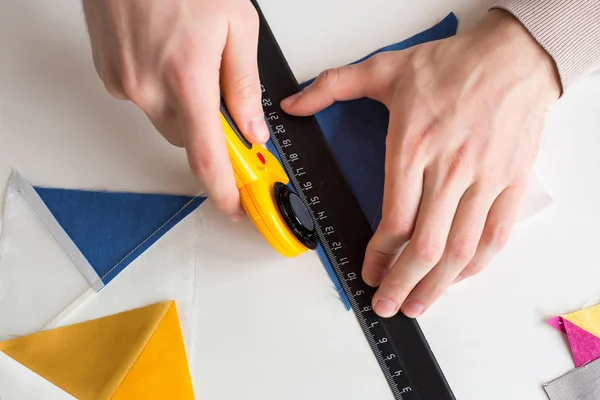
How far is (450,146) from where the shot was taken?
3.51 feet

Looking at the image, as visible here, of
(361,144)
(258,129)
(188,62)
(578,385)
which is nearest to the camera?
(188,62)

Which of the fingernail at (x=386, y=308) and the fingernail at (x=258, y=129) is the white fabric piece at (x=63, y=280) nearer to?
the fingernail at (x=258, y=129)

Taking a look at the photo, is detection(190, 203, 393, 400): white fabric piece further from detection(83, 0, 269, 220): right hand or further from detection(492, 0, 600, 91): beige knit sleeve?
detection(492, 0, 600, 91): beige knit sleeve

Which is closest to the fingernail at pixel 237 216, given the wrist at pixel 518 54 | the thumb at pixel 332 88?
the thumb at pixel 332 88

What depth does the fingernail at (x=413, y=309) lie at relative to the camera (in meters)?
1.11

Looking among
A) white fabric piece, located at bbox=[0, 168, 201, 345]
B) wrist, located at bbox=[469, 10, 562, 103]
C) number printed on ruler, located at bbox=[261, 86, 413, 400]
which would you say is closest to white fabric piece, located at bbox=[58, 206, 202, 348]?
white fabric piece, located at bbox=[0, 168, 201, 345]

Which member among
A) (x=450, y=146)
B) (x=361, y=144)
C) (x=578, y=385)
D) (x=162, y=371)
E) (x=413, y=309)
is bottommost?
(x=578, y=385)

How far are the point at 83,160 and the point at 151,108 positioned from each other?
0.38 m

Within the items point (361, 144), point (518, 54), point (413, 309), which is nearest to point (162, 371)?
point (413, 309)

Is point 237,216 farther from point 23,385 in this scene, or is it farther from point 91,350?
point 23,385

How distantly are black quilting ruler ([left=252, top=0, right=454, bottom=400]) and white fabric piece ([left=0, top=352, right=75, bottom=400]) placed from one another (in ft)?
1.90

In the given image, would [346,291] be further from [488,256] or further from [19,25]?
[19,25]

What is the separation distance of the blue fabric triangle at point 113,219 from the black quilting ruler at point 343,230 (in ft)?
0.75

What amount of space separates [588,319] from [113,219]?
98 cm
